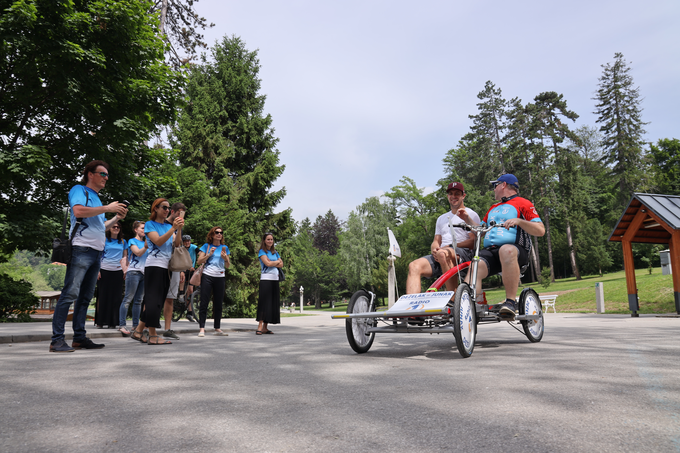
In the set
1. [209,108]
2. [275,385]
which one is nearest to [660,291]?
[275,385]

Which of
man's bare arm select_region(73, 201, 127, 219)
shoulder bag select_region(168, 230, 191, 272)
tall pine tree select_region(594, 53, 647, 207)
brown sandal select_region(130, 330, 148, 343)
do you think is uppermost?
tall pine tree select_region(594, 53, 647, 207)

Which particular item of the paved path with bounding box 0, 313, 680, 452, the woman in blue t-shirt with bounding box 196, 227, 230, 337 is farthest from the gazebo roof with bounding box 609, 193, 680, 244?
the woman in blue t-shirt with bounding box 196, 227, 230, 337

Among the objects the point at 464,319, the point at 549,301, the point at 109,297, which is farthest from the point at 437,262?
the point at 549,301

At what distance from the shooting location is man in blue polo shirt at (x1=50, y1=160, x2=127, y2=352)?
18.2 feet

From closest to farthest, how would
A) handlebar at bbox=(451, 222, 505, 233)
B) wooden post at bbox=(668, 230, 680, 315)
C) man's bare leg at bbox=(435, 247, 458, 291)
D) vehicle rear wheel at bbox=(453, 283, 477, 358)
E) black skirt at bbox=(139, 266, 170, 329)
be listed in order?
vehicle rear wheel at bbox=(453, 283, 477, 358) → handlebar at bbox=(451, 222, 505, 233) → man's bare leg at bbox=(435, 247, 458, 291) → black skirt at bbox=(139, 266, 170, 329) → wooden post at bbox=(668, 230, 680, 315)

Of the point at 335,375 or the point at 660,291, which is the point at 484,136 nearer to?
the point at 660,291

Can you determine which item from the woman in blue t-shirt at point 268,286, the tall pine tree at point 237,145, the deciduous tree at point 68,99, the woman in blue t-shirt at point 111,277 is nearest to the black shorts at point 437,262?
the woman in blue t-shirt at point 268,286

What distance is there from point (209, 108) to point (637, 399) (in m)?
27.1

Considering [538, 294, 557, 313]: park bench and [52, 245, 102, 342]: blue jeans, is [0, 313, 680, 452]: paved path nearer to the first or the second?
[52, 245, 102, 342]: blue jeans

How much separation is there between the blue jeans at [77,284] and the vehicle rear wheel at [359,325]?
3.34m

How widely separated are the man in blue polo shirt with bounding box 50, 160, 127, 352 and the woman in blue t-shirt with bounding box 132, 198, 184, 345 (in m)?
0.84

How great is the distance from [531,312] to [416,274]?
198 centimetres

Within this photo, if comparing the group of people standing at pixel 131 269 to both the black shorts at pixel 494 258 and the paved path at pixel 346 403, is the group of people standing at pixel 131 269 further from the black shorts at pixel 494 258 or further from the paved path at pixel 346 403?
the black shorts at pixel 494 258

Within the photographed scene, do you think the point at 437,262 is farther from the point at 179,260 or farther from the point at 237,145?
the point at 237,145
